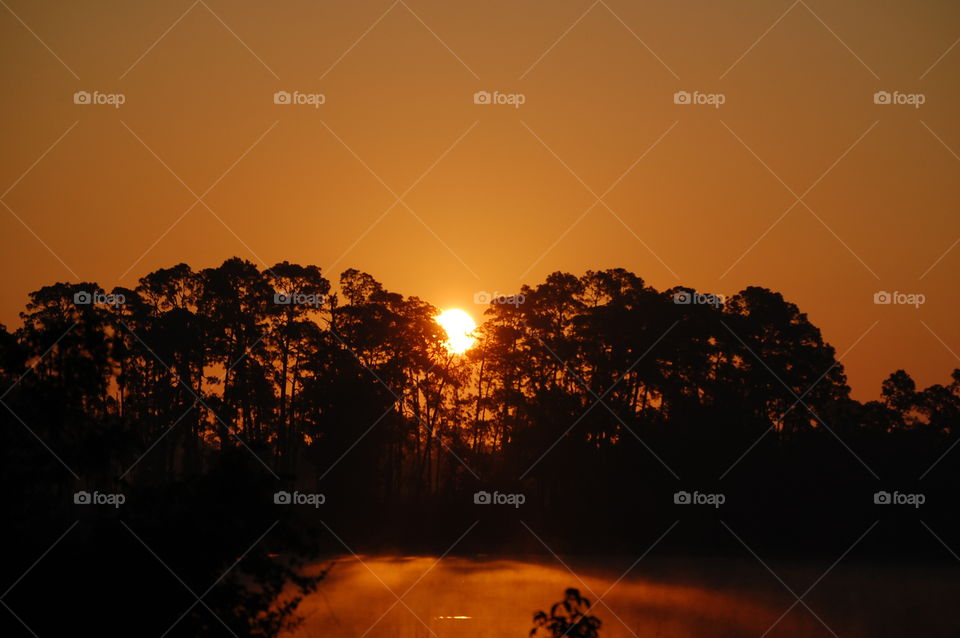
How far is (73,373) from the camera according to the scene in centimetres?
1562

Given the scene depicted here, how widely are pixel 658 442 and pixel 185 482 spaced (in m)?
53.1

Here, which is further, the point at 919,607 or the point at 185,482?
the point at 919,607

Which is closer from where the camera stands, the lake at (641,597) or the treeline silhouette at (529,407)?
the lake at (641,597)

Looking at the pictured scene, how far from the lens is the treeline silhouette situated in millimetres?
64562

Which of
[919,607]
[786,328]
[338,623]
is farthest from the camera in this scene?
[786,328]

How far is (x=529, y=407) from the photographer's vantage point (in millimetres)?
70312

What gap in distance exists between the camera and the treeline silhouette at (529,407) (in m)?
64.6

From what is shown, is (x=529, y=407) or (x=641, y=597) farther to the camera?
(x=529, y=407)

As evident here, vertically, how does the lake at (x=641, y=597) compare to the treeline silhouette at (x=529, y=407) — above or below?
below

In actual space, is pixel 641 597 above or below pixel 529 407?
below

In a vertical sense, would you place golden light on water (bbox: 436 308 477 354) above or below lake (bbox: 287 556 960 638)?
above

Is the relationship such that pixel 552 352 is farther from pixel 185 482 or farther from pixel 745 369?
pixel 185 482

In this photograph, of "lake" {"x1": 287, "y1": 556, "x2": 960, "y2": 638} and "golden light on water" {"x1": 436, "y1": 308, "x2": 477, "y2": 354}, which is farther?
"golden light on water" {"x1": 436, "y1": 308, "x2": 477, "y2": 354}

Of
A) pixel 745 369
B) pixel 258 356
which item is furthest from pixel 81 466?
pixel 745 369
